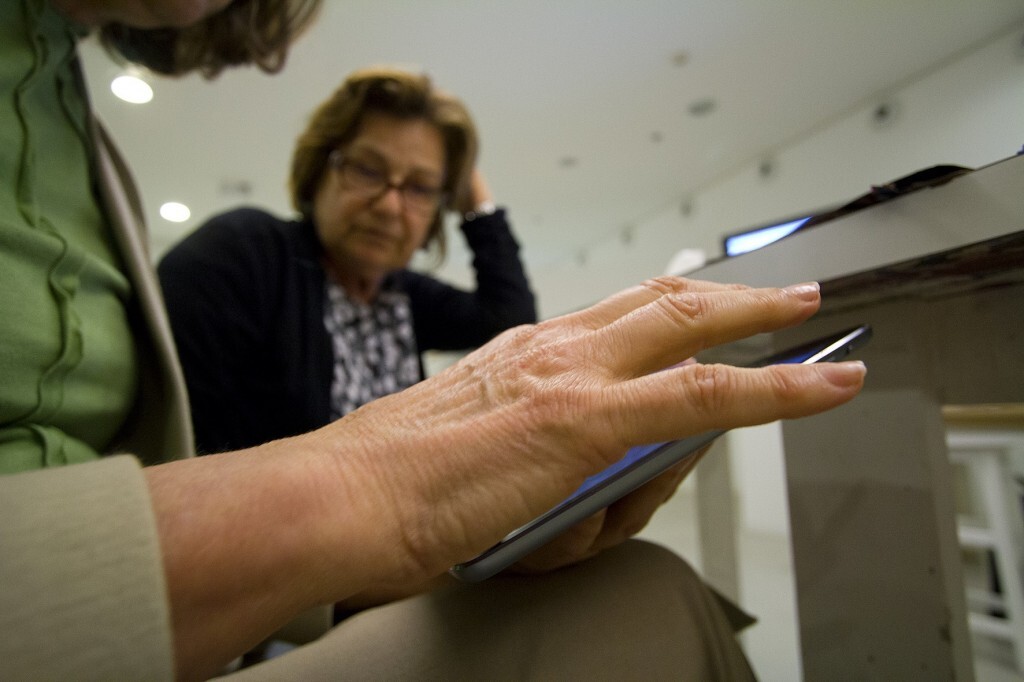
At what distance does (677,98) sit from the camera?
2113 millimetres

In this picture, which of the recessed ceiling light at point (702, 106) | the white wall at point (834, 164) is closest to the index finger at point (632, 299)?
the white wall at point (834, 164)

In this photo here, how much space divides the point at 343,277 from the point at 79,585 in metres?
0.70

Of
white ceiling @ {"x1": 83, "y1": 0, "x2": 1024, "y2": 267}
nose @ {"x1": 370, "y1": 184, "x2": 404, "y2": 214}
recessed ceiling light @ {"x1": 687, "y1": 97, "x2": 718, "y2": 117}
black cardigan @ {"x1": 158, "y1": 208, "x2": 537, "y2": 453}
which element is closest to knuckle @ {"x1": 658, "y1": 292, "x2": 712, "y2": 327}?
black cardigan @ {"x1": 158, "y1": 208, "x2": 537, "y2": 453}

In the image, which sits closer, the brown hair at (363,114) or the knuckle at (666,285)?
the knuckle at (666,285)

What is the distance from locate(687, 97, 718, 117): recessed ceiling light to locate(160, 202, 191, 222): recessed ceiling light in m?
3.25

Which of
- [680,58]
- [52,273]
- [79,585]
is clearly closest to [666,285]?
[79,585]

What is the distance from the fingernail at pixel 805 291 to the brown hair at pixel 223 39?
709mm

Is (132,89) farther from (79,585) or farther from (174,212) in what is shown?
(79,585)

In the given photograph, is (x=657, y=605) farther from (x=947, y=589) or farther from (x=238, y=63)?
(x=238, y=63)

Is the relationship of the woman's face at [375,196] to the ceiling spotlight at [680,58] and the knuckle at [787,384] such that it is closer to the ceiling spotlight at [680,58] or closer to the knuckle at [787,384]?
the knuckle at [787,384]

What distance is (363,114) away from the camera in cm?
81

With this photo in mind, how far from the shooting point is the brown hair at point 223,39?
0.54 m

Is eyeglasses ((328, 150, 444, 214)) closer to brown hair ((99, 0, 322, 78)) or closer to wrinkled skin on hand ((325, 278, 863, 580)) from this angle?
brown hair ((99, 0, 322, 78))

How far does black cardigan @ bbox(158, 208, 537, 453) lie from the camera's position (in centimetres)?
61
